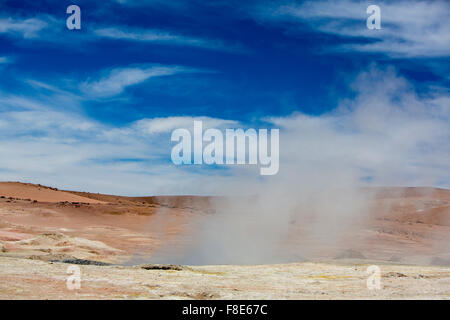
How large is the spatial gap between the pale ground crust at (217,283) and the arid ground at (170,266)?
0.07 ft

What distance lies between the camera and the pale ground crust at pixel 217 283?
28.0 feet

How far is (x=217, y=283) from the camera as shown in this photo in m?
10.5

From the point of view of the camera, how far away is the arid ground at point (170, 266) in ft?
29.5

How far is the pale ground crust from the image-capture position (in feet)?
28.0

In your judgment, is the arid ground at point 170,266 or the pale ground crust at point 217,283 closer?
the pale ground crust at point 217,283

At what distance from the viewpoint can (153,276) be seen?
11219mm

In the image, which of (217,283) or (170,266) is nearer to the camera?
(217,283)

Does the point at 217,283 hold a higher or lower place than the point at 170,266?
lower

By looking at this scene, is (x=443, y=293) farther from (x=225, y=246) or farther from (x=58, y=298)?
(x=225, y=246)

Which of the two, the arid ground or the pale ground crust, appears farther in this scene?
the arid ground

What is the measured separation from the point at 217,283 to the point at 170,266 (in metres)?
2.93

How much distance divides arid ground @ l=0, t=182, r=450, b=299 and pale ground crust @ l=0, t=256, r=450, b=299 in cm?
2

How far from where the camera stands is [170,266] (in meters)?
13.1
